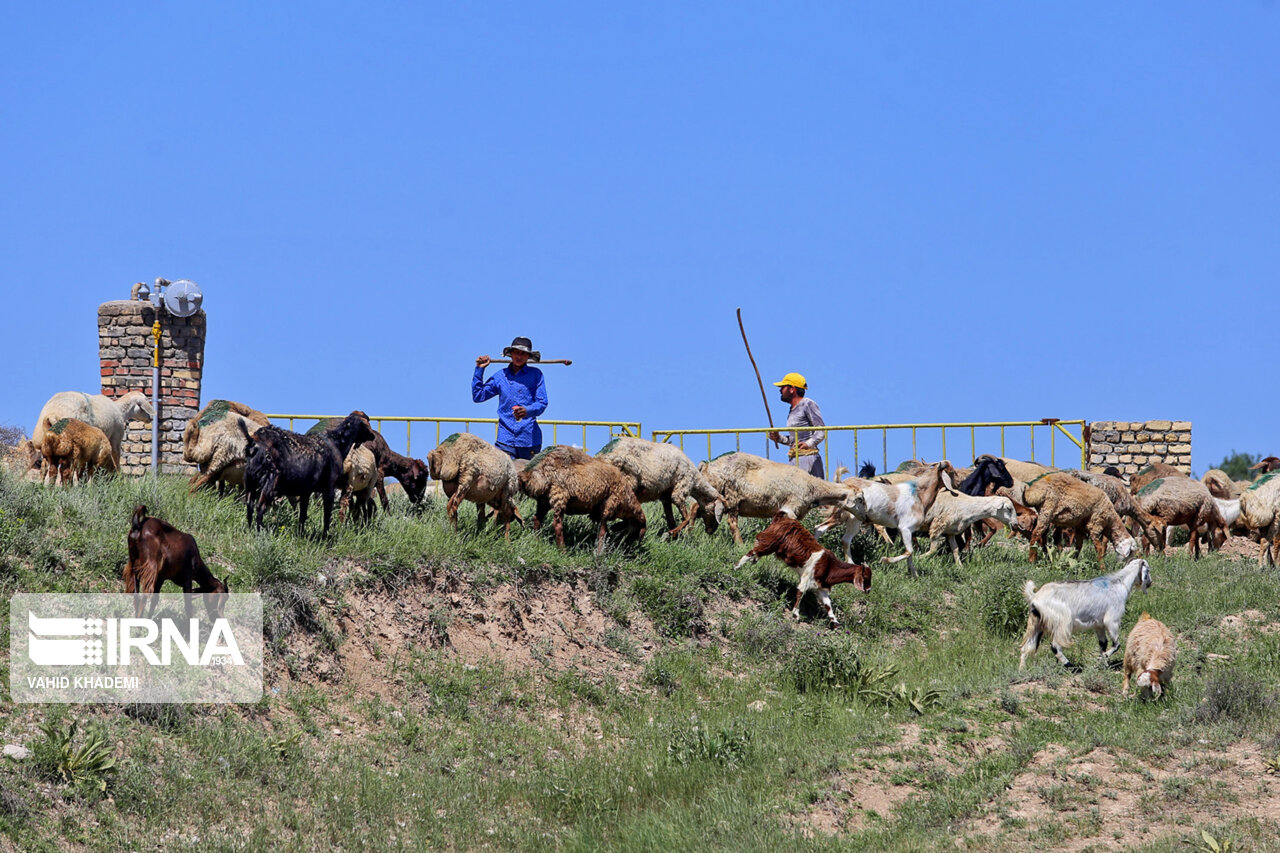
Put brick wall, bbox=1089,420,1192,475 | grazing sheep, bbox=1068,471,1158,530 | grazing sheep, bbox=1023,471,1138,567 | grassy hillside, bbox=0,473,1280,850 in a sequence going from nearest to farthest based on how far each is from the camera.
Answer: grassy hillside, bbox=0,473,1280,850, grazing sheep, bbox=1023,471,1138,567, grazing sheep, bbox=1068,471,1158,530, brick wall, bbox=1089,420,1192,475

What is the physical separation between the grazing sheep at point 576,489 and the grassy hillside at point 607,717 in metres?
0.44

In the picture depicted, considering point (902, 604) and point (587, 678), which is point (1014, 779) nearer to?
point (587, 678)

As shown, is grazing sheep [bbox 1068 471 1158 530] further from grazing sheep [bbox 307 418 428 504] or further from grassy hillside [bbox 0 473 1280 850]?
grazing sheep [bbox 307 418 428 504]

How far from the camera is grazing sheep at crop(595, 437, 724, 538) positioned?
16.2m

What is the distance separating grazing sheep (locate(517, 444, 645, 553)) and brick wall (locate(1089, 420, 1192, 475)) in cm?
1228

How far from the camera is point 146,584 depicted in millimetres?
9602

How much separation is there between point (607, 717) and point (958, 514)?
758cm

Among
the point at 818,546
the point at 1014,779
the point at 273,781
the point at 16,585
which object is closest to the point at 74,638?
the point at 16,585

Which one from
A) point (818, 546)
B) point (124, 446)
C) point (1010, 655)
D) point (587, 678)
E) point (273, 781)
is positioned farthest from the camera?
point (124, 446)

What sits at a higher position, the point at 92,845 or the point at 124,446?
the point at 124,446

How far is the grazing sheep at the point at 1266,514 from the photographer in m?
18.8

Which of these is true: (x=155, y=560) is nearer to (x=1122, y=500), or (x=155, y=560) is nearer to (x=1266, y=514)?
(x=1122, y=500)

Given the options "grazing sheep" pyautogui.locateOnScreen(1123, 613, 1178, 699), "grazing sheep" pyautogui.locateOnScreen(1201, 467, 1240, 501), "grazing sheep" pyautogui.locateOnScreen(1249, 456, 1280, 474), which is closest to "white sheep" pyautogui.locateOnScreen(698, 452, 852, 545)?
"grazing sheep" pyautogui.locateOnScreen(1123, 613, 1178, 699)

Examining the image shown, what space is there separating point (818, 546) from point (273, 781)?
7.61m
